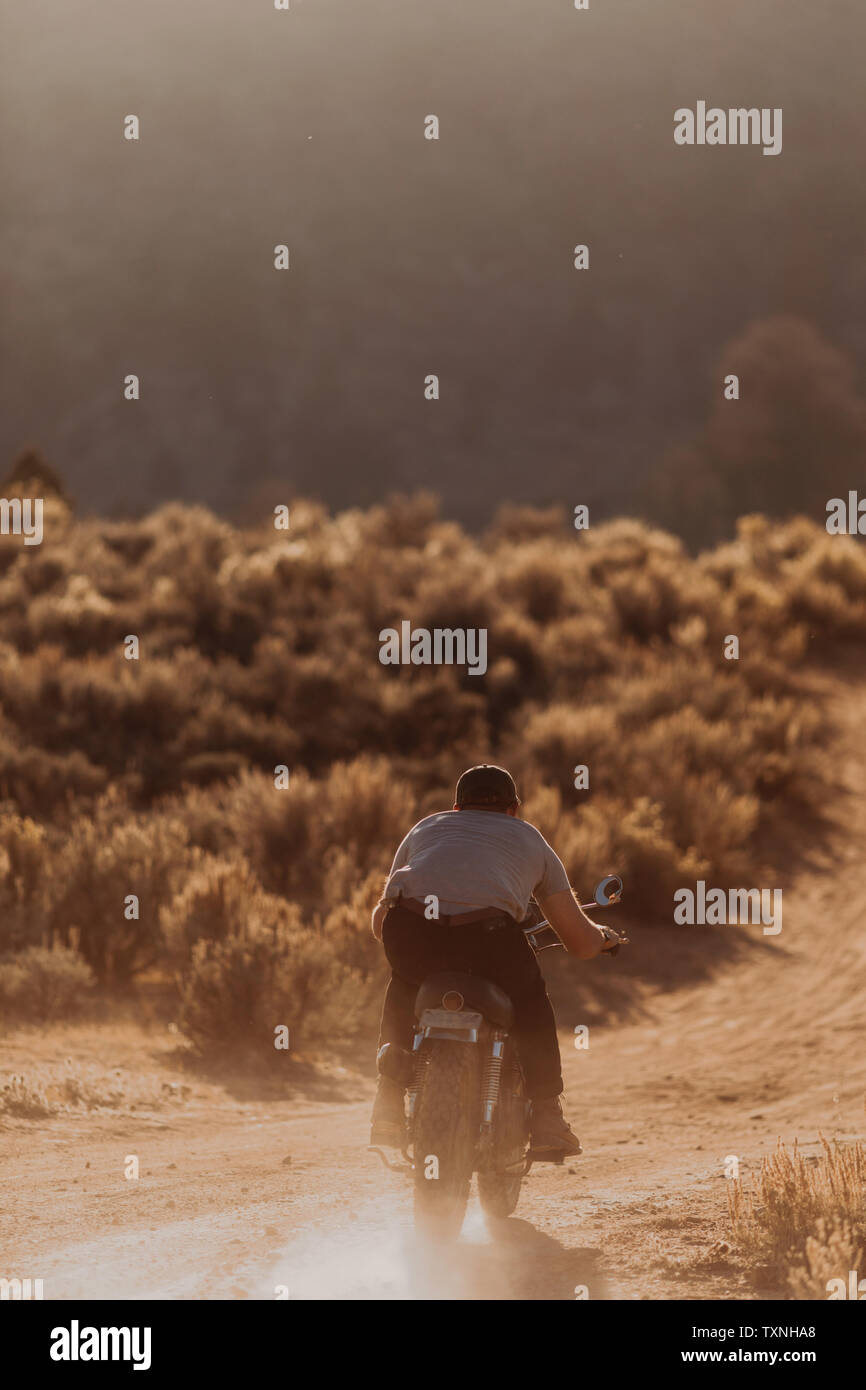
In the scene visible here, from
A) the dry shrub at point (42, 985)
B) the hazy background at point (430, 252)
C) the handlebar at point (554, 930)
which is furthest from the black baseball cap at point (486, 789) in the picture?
the hazy background at point (430, 252)

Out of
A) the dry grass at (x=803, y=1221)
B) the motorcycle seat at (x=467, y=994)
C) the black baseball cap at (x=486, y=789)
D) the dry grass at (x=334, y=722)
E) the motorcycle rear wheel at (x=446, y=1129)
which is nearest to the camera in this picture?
the dry grass at (x=803, y=1221)

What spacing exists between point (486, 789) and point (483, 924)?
0.58 meters

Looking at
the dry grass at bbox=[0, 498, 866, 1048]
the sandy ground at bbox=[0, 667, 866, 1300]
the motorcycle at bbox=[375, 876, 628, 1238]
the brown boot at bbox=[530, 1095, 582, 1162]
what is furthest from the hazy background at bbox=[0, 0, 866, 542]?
the motorcycle at bbox=[375, 876, 628, 1238]

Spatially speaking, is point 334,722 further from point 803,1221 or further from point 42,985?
point 803,1221

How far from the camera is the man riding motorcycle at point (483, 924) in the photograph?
5.21 meters

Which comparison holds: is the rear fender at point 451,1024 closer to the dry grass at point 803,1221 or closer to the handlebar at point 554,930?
the handlebar at point 554,930

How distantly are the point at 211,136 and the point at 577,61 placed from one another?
18557mm

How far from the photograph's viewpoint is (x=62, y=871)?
1207 cm

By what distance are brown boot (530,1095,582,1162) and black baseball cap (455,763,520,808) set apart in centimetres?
114

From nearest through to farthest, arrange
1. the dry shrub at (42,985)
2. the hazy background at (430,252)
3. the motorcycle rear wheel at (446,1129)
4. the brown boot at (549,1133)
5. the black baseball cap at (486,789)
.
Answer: the motorcycle rear wheel at (446,1129), the brown boot at (549,1133), the black baseball cap at (486,789), the dry shrub at (42,985), the hazy background at (430,252)

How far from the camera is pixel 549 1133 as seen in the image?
17.7ft

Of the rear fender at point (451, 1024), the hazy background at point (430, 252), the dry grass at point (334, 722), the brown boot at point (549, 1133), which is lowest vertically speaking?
the brown boot at point (549, 1133)

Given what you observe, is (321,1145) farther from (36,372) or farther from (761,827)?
(36,372)
